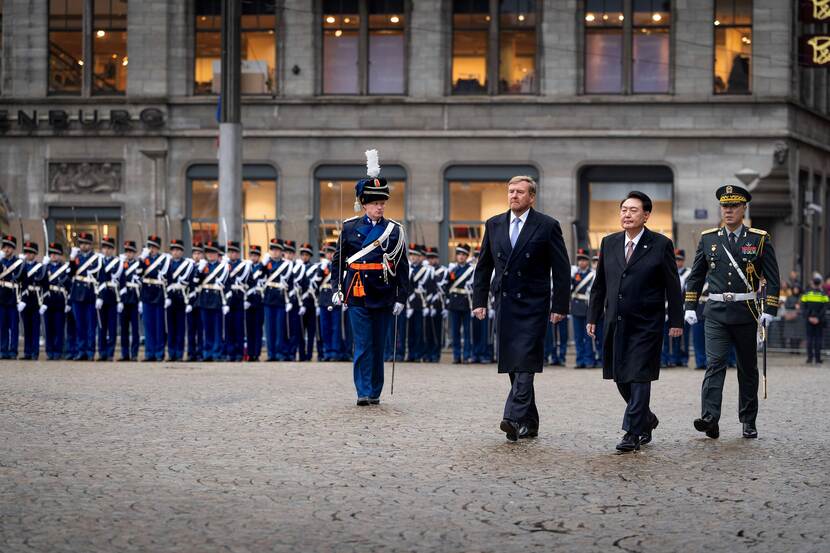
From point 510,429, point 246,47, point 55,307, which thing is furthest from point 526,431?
point 246,47

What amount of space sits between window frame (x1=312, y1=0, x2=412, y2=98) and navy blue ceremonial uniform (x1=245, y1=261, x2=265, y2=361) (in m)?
13.6

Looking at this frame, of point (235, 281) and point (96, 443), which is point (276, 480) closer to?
point (96, 443)

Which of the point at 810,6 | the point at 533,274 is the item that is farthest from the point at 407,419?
the point at 810,6

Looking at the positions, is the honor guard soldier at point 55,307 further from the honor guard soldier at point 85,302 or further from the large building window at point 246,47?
the large building window at point 246,47

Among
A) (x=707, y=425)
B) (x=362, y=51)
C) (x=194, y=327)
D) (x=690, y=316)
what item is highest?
(x=362, y=51)

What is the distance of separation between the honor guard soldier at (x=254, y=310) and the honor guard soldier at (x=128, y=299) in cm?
177

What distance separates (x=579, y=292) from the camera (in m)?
24.4

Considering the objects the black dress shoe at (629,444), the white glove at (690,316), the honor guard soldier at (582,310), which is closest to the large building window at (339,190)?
the honor guard soldier at (582,310)

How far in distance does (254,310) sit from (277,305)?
492 mm

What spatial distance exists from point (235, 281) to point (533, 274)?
1240 centimetres

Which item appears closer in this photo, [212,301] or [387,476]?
[387,476]

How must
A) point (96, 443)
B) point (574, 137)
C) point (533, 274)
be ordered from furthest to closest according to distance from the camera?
point (574, 137)
point (533, 274)
point (96, 443)

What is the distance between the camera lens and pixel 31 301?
2406 centimetres

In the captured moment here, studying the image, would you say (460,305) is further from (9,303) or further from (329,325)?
(9,303)
